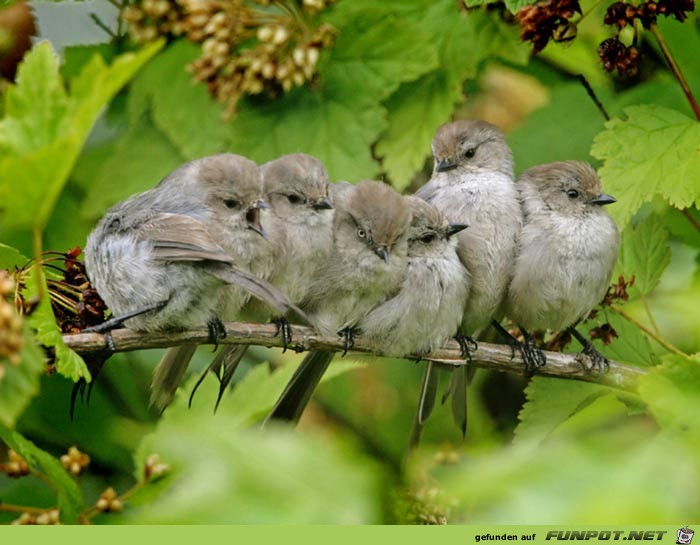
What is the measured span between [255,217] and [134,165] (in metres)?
1.03

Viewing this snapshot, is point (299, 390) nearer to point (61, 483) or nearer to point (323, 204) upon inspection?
point (323, 204)

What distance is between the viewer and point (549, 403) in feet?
10.5

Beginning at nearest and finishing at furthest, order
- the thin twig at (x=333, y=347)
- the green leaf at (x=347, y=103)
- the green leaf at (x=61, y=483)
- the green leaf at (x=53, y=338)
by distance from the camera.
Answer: the green leaf at (x=53, y=338), the green leaf at (x=61, y=483), the thin twig at (x=333, y=347), the green leaf at (x=347, y=103)

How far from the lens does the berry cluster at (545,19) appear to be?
3.26m

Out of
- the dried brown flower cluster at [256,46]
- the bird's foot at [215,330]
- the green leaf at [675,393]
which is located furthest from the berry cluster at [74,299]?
the green leaf at [675,393]

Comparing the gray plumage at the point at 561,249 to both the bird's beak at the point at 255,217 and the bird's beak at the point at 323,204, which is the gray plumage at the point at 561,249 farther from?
the bird's beak at the point at 255,217

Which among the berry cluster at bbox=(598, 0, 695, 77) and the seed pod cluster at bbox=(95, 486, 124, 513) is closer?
the seed pod cluster at bbox=(95, 486, 124, 513)

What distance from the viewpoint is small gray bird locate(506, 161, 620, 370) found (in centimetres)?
347

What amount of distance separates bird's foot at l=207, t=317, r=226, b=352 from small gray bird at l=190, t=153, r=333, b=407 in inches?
12.9

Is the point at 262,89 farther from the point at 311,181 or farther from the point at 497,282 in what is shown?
the point at 497,282

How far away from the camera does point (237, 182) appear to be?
316 centimetres

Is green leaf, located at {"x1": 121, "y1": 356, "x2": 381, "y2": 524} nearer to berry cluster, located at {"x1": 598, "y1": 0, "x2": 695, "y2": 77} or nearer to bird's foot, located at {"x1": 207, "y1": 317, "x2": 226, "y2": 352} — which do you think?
bird's foot, located at {"x1": 207, "y1": 317, "x2": 226, "y2": 352}

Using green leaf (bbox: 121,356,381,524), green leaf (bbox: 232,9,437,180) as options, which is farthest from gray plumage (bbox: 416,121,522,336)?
green leaf (bbox: 121,356,381,524)

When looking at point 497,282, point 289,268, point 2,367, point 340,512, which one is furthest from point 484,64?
point 340,512
